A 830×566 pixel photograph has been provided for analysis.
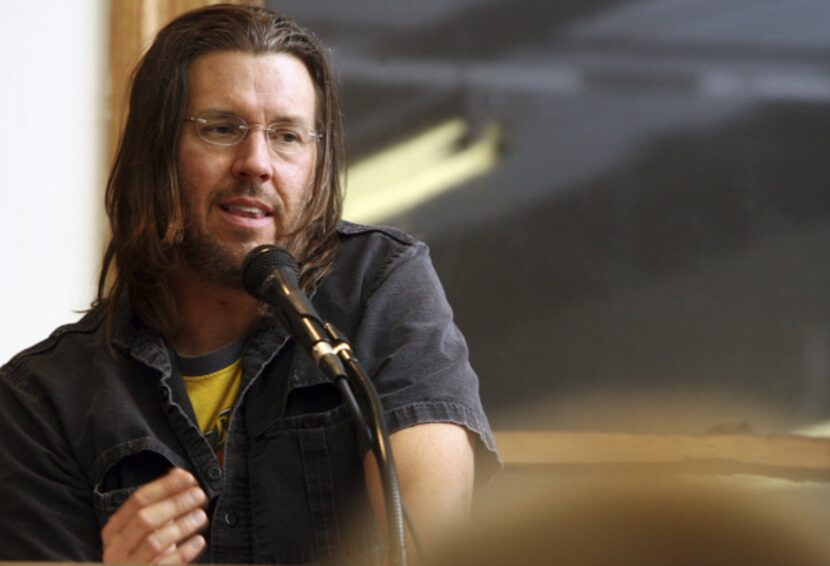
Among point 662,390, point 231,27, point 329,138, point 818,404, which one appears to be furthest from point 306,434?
point 818,404

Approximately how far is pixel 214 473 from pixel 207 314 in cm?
25

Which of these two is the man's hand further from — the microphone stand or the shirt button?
the microphone stand

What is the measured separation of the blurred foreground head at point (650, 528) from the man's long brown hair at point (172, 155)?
120 centimetres

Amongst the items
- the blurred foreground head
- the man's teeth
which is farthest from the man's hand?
the blurred foreground head

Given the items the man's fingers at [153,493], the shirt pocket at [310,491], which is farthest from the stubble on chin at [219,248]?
the man's fingers at [153,493]

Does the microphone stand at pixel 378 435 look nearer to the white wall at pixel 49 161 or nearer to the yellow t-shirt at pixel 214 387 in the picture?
the yellow t-shirt at pixel 214 387

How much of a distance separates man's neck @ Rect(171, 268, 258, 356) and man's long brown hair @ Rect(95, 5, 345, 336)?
0.02 metres

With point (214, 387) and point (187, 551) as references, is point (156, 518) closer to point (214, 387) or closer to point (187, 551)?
point (187, 551)

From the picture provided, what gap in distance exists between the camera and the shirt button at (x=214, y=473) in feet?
5.15

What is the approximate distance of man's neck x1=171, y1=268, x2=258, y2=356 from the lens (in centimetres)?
172

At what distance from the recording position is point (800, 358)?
220 centimetres

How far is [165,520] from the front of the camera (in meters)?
1.37

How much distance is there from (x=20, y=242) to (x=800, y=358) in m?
1.30

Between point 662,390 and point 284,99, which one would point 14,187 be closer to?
point 284,99
